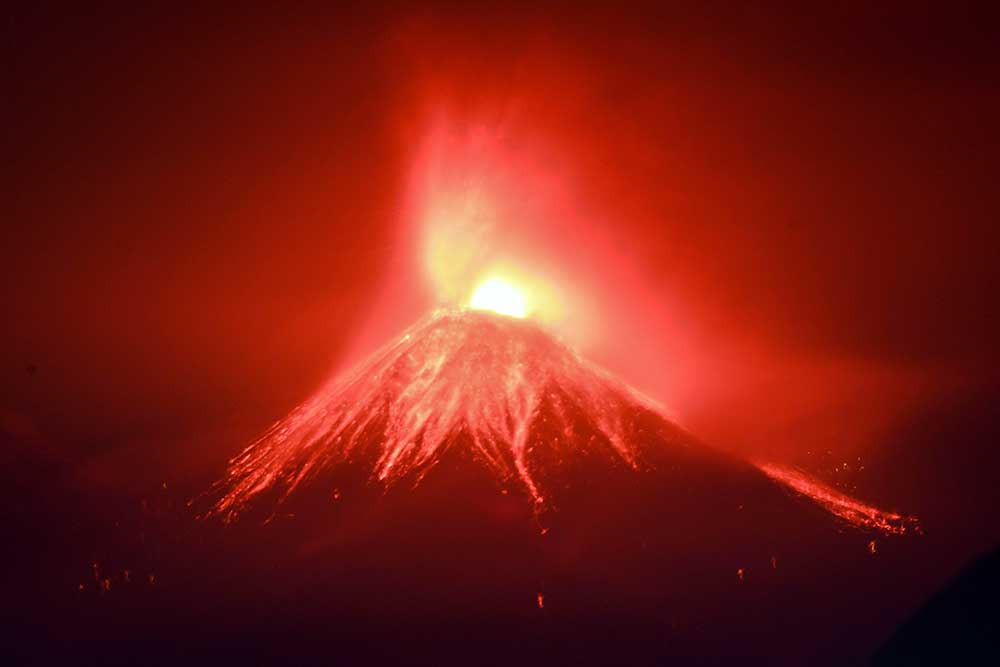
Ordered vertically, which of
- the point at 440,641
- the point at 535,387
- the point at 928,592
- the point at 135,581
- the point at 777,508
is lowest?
the point at 928,592

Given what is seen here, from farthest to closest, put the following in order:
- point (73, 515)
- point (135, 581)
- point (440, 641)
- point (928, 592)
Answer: point (73, 515), point (135, 581), point (928, 592), point (440, 641)

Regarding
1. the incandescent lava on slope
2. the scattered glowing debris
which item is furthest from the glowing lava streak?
the scattered glowing debris

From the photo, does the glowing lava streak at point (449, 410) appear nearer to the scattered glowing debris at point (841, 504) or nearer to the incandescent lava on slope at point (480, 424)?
the incandescent lava on slope at point (480, 424)

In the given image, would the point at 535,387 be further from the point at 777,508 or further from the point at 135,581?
the point at 135,581

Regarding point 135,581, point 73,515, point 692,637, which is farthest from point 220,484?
point 692,637

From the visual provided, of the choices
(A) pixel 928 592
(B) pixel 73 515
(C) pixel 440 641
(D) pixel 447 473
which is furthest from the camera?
(B) pixel 73 515

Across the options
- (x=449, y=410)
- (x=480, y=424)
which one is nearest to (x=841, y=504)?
(x=480, y=424)

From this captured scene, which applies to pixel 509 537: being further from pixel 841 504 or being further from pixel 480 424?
pixel 841 504
